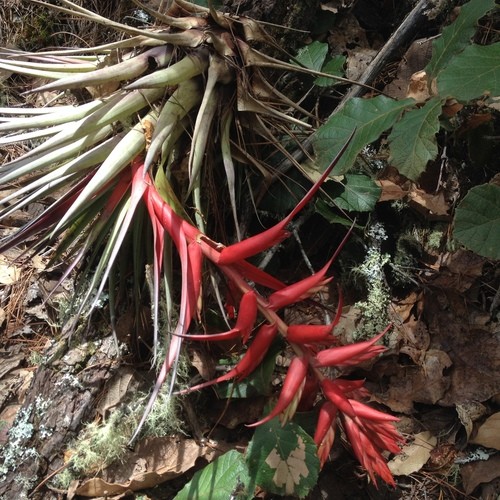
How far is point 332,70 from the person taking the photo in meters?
1.94

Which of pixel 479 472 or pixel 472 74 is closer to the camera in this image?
pixel 472 74

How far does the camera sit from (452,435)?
5.71 ft

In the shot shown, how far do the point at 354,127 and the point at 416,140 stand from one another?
0.61ft

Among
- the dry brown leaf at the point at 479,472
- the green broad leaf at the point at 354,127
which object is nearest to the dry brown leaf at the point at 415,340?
the dry brown leaf at the point at 479,472

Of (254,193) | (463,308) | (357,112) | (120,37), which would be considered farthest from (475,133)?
(120,37)

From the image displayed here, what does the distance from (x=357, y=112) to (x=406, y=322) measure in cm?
67

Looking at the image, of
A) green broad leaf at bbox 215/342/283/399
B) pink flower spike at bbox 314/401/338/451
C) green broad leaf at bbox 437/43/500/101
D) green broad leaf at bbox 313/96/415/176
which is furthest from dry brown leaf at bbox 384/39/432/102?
pink flower spike at bbox 314/401/338/451

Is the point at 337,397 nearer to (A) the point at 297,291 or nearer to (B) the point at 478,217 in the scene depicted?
(A) the point at 297,291

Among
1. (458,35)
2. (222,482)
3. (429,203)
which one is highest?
(458,35)

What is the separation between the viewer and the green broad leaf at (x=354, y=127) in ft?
5.40

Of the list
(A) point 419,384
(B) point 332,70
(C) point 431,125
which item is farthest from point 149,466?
(B) point 332,70

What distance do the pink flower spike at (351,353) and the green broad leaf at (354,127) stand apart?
53cm

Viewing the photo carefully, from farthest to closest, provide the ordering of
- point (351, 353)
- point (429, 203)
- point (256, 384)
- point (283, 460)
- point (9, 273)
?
point (9, 273) → point (429, 203) → point (256, 384) → point (283, 460) → point (351, 353)

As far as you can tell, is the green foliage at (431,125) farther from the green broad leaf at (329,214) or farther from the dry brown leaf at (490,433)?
the dry brown leaf at (490,433)
